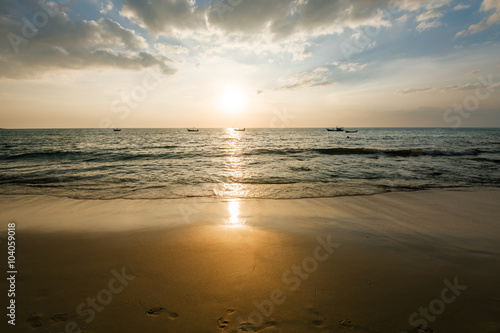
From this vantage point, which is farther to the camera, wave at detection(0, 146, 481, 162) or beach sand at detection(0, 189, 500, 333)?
wave at detection(0, 146, 481, 162)

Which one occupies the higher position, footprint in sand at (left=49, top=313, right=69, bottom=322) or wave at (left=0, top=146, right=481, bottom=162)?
wave at (left=0, top=146, right=481, bottom=162)

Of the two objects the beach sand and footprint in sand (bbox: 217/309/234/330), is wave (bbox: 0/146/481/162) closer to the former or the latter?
the beach sand

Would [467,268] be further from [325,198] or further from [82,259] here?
[82,259]

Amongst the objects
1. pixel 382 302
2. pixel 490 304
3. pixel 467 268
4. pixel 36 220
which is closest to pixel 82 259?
pixel 36 220

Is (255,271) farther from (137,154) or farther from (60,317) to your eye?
(137,154)

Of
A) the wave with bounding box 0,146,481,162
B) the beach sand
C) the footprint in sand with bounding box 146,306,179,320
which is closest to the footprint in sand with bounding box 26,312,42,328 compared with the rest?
the beach sand

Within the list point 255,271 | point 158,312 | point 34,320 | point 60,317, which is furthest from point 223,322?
point 34,320

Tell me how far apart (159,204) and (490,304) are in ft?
30.6

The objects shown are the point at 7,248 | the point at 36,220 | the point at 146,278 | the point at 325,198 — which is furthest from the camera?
the point at 325,198

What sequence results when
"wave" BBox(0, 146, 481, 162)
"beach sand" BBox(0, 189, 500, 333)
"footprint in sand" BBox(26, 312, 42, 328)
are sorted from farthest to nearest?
"wave" BBox(0, 146, 481, 162) < "beach sand" BBox(0, 189, 500, 333) < "footprint in sand" BBox(26, 312, 42, 328)

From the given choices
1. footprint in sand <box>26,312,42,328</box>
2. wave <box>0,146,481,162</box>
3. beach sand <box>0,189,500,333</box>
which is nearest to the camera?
footprint in sand <box>26,312,42,328</box>

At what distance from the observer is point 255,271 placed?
432 cm

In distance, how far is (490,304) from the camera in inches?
135

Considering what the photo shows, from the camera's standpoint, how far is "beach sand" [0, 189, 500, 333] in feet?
10.4
